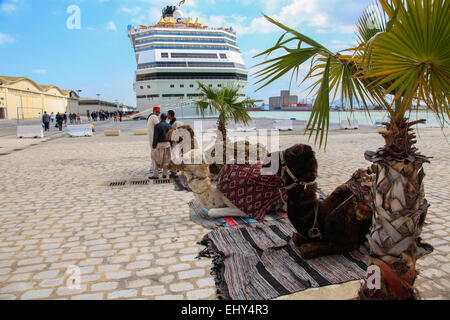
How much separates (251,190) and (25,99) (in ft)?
197

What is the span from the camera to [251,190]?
185 inches

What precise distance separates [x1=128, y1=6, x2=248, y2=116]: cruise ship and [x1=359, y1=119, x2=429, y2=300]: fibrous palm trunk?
48.4 meters

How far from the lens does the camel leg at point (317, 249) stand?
11.0 ft

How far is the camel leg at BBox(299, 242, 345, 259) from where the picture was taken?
11.0 feet

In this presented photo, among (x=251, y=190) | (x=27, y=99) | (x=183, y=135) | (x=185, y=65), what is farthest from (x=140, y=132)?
(x=27, y=99)

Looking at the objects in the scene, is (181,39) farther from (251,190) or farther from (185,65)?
(251,190)

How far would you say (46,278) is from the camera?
3.07m

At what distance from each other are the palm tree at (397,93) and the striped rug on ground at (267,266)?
73cm

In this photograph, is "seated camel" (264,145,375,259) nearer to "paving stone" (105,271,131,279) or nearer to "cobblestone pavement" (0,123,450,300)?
"cobblestone pavement" (0,123,450,300)

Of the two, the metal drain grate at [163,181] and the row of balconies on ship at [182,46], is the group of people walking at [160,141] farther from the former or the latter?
the row of balconies on ship at [182,46]

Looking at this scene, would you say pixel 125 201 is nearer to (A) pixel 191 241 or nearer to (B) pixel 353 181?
(A) pixel 191 241

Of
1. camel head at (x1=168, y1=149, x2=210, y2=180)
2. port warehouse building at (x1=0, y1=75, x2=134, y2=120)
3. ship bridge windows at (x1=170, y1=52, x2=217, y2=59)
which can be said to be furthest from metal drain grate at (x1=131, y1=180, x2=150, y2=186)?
ship bridge windows at (x1=170, y1=52, x2=217, y2=59)

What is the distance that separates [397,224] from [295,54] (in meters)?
1.36

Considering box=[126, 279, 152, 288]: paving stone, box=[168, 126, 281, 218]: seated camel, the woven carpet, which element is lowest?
box=[126, 279, 152, 288]: paving stone
